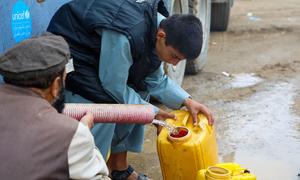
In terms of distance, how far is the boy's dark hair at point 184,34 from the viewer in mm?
2826

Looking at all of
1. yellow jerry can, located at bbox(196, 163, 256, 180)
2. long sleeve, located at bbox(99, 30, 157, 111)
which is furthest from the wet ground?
long sleeve, located at bbox(99, 30, 157, 111)

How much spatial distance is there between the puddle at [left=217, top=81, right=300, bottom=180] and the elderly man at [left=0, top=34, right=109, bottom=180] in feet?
7.00

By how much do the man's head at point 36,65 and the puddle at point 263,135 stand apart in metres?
2.20

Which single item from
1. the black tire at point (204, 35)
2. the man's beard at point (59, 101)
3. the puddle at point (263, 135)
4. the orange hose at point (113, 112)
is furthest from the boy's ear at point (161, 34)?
the black tire at point (204, 35)

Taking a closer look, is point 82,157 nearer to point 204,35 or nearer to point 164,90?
point 164,90

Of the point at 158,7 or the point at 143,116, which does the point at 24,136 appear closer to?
the point at 143,116

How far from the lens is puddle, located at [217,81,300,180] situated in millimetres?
3832

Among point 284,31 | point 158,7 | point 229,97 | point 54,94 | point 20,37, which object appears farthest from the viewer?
point 284,31

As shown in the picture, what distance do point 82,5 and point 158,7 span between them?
1.78 ft

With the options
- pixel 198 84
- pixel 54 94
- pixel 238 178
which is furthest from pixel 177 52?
pixel 198 84

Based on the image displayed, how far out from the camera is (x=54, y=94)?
2014 millimetres

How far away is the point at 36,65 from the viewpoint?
188cm

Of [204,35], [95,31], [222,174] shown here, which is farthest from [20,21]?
[204,35]

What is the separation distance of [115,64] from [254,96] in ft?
9.10
